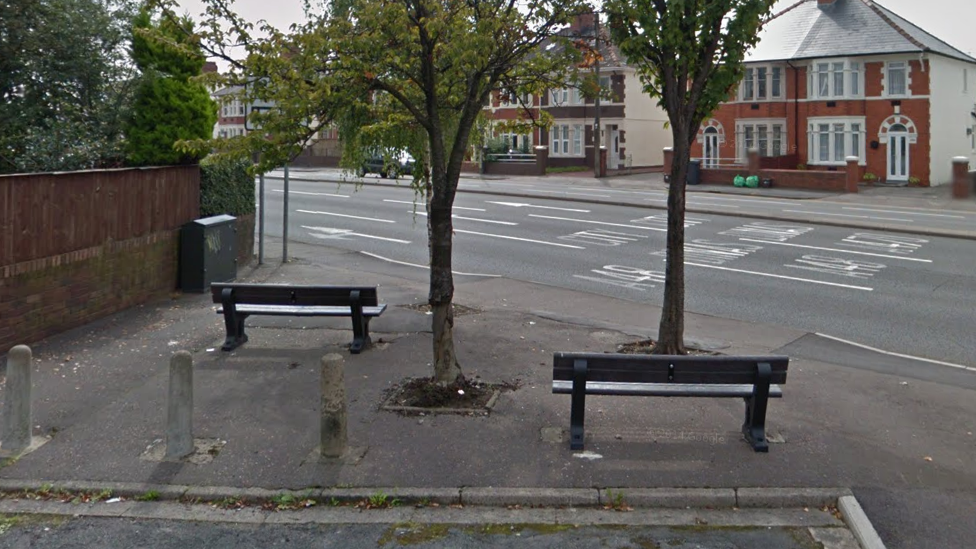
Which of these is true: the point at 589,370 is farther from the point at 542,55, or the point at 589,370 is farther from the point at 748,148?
the point at 748,148

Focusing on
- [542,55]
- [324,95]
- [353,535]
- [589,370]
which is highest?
[542,55]

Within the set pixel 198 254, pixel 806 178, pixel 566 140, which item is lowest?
pixel 198 254

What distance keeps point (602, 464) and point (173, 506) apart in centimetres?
324

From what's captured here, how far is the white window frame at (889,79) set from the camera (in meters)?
41.2

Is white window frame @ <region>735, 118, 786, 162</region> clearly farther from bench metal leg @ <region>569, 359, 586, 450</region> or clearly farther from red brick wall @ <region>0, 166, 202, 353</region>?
bench metal leg @ <region>569, 359, 586, 450</region>

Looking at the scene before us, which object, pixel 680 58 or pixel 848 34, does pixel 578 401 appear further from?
pixel 848 34

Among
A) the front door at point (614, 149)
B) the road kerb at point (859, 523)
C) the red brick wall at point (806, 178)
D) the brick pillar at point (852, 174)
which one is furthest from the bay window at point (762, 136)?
the road kerb at point (859, 523)

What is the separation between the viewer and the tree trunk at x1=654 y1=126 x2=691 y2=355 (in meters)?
9.81

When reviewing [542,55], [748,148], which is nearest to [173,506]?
[542,55]

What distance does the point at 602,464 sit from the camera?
7.07 m

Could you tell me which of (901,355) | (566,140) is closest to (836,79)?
(566,140)

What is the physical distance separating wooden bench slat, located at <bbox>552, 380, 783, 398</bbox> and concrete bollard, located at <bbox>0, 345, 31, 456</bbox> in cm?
436

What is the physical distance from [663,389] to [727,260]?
12.7m

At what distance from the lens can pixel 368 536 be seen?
599 centimetres
